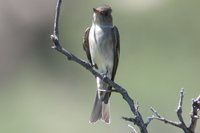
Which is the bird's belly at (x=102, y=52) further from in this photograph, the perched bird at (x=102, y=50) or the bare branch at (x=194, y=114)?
the bare branch at (x=194, y=114)

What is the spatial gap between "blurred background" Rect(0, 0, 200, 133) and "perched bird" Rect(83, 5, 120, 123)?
148 inches

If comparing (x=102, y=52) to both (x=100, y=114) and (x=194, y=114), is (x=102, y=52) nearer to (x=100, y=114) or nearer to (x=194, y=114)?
(x=100, y=114)

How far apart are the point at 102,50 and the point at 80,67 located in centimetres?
671

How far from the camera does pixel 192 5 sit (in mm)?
13547

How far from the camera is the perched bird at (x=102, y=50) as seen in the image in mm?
5309

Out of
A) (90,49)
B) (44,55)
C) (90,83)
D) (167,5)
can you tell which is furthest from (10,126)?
(90,49)

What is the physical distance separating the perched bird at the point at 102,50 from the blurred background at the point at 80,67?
12.4 ft

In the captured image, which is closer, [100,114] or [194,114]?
[194,114]

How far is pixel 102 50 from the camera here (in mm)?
5340

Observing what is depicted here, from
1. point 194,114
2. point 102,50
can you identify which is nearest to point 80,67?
point 102,50

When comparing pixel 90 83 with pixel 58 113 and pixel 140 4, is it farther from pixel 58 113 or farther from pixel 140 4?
pixel 140 4

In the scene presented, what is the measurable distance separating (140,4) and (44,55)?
1818 millimetres

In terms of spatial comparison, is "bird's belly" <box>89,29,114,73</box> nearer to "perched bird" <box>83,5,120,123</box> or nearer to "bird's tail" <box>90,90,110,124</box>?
"perched bird" <box>83,5,120,123</box>

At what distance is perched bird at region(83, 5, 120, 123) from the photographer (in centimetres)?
531
